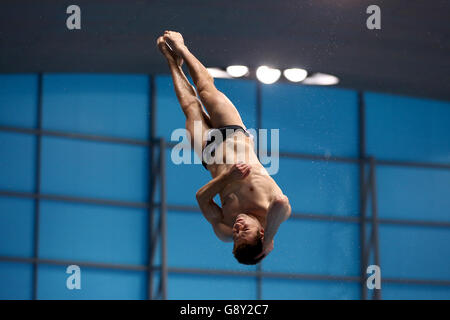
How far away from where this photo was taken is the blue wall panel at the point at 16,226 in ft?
40.6

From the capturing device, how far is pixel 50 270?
40.9 feet

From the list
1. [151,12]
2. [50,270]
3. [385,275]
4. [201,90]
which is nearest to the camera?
[201,90]

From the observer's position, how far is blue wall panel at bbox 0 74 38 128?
12.7 m

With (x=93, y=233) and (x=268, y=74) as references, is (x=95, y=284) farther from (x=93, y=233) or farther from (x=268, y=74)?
(x=268, y=74)

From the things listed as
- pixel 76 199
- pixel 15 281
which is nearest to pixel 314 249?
pixel 76 199

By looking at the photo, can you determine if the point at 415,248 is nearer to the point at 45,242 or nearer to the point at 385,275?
the point at 385,275

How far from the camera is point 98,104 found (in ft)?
→ 43.4

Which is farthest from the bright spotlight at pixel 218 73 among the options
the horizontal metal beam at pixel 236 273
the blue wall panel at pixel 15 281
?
the blue wall panel at pixel 15 281

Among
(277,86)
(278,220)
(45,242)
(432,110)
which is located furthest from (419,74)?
(278,220)

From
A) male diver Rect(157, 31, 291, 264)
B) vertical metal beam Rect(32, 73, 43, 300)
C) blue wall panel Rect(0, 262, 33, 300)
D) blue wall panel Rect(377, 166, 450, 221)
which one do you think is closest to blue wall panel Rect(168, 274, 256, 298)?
vertical metal beam Rect(32, 73, 43, 300)

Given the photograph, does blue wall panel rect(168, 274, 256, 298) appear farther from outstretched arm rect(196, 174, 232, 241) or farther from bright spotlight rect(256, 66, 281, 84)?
outstretched arm rect(196, 174, 232, 241)

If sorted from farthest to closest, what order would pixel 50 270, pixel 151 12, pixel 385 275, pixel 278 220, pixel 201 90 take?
pixel 385 275 → pixel 50 270 → pixel 151 12 → pixel 201 90 → pixel 278 220

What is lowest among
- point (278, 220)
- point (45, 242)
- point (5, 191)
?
point (278, 220)

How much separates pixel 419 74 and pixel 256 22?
3604 millimetres
